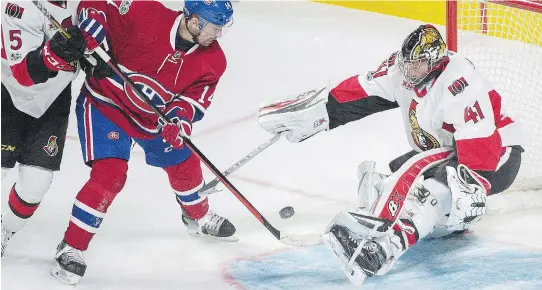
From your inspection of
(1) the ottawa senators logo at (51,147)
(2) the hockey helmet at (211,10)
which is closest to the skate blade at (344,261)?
(2) the hockey helmet at (211,10)

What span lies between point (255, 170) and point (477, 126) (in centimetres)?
101

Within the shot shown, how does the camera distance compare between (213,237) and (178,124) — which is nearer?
(178,124)

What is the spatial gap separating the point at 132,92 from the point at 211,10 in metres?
0.33

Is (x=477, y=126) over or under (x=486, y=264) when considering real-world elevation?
over

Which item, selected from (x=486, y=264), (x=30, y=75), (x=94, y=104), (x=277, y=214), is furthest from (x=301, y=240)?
(x=30, y=75)

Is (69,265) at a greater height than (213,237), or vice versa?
(69,265)

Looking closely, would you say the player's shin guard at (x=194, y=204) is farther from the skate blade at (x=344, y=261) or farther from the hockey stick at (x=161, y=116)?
the skate blade at (x=344, y=261)

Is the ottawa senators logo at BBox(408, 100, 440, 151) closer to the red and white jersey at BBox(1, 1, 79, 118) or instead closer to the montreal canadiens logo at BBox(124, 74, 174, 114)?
the montreal canadiens logo at BBox(124, 74, 174, 114)

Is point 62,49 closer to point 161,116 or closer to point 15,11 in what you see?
point 15,11

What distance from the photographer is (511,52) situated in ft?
11.9

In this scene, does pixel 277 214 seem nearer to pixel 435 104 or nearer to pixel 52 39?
pixel 435 104

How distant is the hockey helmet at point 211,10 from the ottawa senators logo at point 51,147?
19.7 inches

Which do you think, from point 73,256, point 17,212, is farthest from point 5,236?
point 73,256

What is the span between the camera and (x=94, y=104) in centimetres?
280
